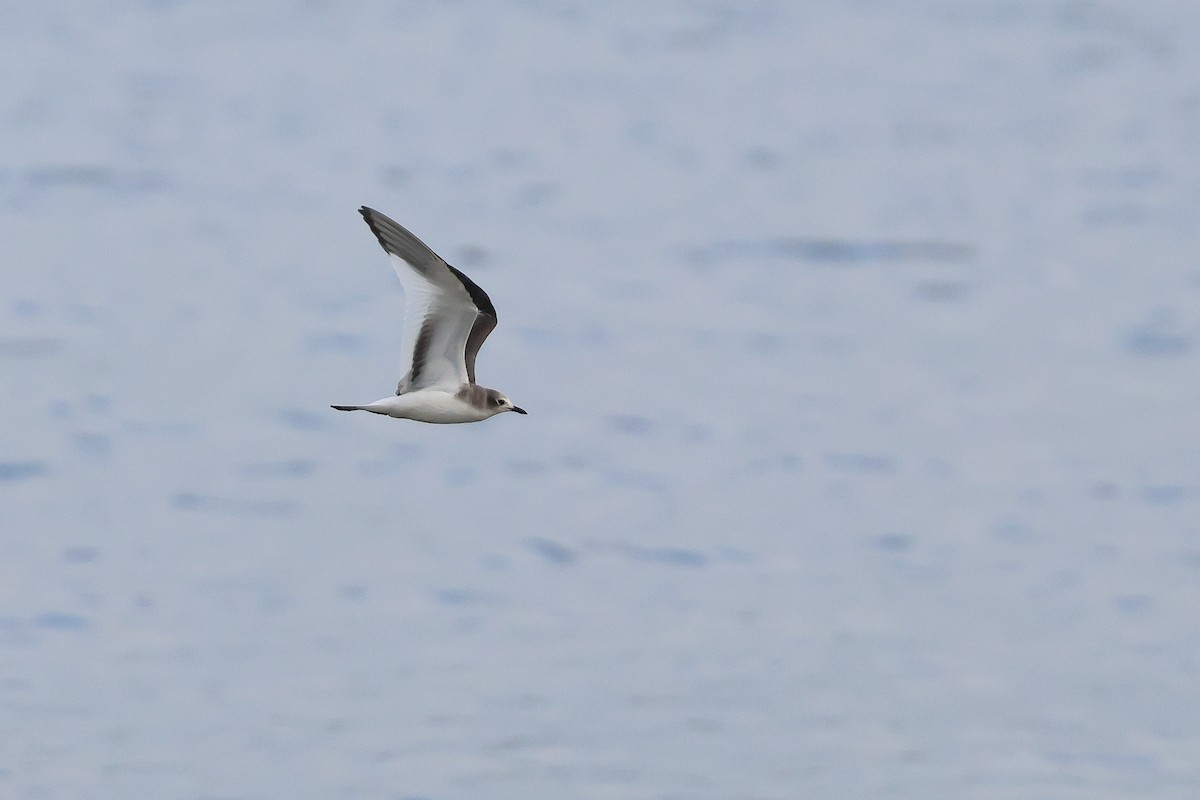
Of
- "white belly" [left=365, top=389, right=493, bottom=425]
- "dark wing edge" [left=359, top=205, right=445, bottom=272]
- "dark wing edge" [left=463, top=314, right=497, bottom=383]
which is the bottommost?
"white belly" [left=365, top=389, right=493, bottom=425]

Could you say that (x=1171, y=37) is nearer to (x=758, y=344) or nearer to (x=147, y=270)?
(x=758, y=344)

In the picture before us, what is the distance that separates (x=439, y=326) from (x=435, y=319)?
0.05 metres

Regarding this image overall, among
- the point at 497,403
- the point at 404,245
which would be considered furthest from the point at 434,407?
the point at 404,245

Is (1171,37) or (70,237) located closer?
(70,237)

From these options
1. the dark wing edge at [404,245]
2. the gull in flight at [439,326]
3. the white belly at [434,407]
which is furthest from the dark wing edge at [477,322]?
the white belly at [434,407]

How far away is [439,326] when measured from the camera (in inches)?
488

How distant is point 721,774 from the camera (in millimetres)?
21734

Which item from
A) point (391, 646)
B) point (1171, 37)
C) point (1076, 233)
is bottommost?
point (391, 646)

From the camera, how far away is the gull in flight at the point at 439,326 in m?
12.2

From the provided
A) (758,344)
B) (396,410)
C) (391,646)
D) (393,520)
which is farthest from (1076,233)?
(396,410)

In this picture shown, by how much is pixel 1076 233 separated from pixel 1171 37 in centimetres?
1605

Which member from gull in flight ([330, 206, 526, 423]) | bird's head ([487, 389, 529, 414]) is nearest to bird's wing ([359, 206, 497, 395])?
gull in flight ([330, 206, 526, 423])

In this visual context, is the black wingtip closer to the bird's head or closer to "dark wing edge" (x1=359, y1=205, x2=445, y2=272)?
"dark wing edge" (x1=359, y1=205, x2=445, y2=272)

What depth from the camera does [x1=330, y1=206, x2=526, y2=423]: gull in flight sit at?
12.2 m
